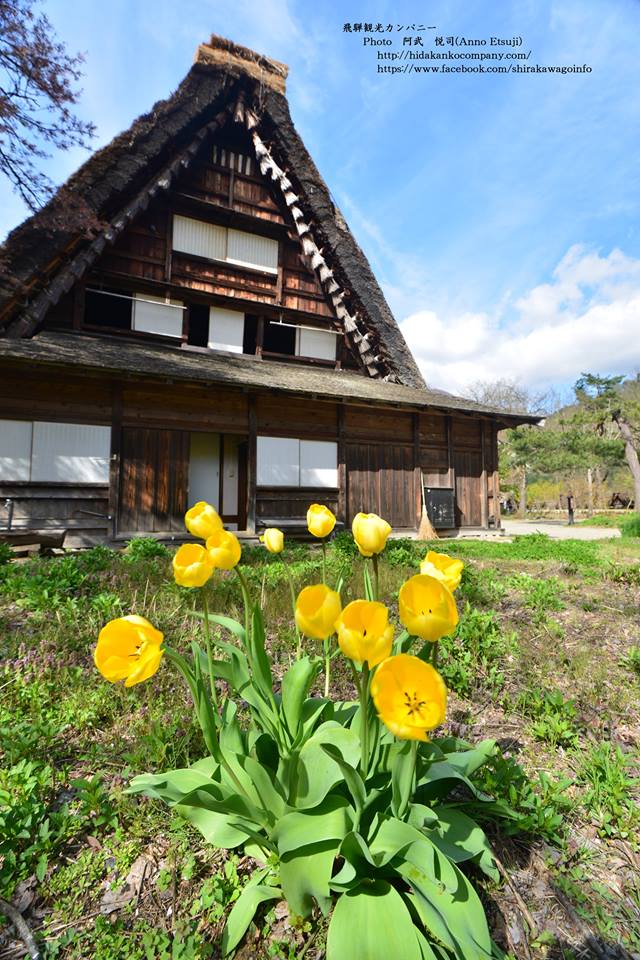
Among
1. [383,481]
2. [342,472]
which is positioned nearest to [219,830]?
[342,472]

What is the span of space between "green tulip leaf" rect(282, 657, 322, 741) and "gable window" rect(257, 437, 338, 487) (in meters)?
8.14

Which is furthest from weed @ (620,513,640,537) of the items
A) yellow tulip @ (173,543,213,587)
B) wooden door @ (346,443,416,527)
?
yellow tulip @ (173,543,213,587)

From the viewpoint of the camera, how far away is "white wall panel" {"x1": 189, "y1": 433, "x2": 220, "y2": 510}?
12.2m

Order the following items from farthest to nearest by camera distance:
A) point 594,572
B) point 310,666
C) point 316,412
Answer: point 316,412 < point 594,572 < point 310,666

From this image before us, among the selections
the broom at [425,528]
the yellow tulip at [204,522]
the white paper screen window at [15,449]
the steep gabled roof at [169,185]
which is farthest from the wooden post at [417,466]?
the yellow tulip at [204,522]

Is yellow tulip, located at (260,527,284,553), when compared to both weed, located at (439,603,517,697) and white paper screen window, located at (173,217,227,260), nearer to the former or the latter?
weed, located at (439,603,517,697)

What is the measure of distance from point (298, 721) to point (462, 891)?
0.59 metres

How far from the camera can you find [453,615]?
1.01m

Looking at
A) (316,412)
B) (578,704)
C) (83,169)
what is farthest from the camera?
(316,412)

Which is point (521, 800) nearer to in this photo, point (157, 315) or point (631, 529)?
point (157, 315)

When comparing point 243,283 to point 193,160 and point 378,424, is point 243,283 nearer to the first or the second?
point 193,160

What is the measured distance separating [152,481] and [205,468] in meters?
3.87

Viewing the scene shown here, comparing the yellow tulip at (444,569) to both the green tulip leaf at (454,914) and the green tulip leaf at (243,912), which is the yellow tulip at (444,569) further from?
the green tulip leaf at (243,912)

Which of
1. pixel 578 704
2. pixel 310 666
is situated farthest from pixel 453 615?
pixel 578 704
